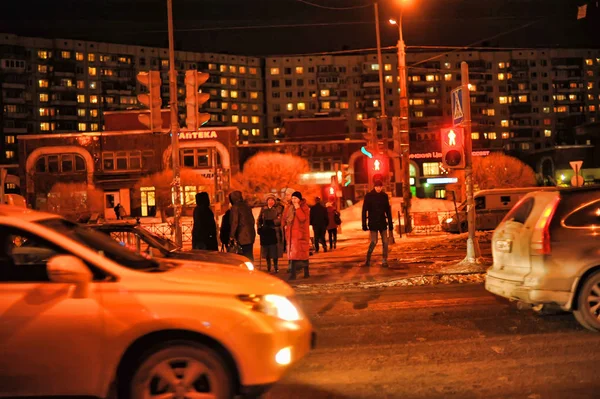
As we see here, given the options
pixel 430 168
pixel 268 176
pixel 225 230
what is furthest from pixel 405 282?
pixel 430 168

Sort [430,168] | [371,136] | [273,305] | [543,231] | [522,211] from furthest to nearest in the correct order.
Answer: [430,168] < [371,136] < [522,211] < [543,231] < [273,305]

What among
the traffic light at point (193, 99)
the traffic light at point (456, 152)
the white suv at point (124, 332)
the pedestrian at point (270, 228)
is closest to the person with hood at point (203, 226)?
the pedestrian at point (270, 228)

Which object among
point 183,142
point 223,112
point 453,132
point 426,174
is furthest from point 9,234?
point 223,112

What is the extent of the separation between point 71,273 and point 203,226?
7562 millimetres

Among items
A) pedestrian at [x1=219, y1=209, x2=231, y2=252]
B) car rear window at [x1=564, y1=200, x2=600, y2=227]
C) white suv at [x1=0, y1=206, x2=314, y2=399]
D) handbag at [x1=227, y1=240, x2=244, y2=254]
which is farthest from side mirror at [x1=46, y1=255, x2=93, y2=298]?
handbag at [x1=227, y1=240, x2=244, y2=254]

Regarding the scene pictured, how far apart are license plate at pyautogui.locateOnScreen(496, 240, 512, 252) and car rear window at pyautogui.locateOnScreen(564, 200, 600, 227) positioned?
804 millimetres

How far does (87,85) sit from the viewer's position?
4473 inches

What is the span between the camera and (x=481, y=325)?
26.3ft

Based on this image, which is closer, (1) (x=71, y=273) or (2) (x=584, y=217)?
(1) (x=71, y=273)

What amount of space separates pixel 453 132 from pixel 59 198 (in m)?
46.9

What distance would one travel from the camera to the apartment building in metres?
103

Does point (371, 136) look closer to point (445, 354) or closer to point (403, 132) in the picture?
point (403, 132)

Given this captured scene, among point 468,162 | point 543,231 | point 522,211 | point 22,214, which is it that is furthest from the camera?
point 468,162

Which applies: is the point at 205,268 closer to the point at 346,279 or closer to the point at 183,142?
the point at 346,279
